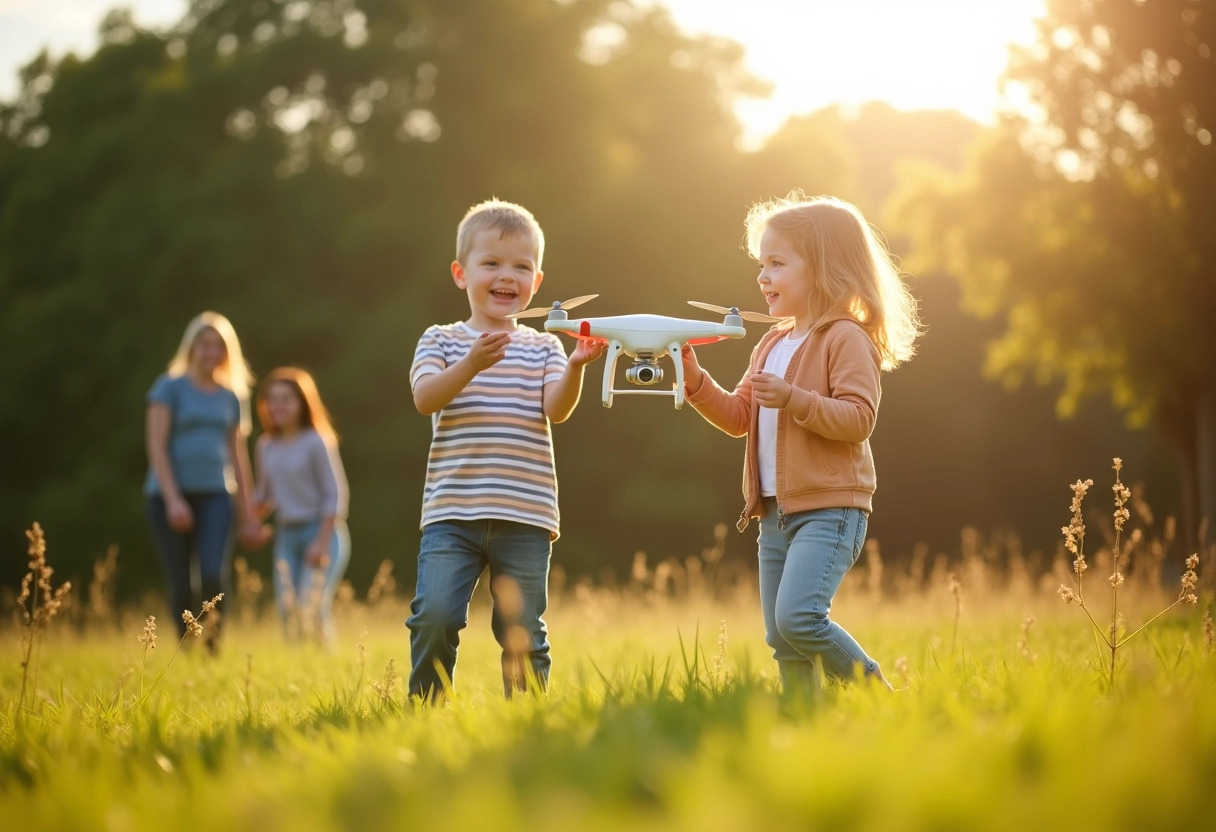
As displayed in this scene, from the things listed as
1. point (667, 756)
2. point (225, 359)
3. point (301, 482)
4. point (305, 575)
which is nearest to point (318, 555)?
point (305, 575)

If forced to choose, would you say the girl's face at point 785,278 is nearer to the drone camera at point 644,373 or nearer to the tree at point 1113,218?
the drone camera at point 644,373

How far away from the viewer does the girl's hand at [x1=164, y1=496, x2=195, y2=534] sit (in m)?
6.86

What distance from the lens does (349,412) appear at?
19484mm

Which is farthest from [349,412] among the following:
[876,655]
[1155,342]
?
[876,655]

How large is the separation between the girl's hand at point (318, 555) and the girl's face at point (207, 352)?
1.45m

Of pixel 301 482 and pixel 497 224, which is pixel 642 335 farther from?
pixel 301 482

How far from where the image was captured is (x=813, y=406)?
354 cm

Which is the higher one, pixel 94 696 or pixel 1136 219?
pixel 1136 219

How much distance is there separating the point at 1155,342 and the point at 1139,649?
851 cm

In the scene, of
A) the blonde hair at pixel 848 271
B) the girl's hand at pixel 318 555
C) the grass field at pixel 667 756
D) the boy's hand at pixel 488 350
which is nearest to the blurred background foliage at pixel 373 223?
the girl's hand at pixel 318 555

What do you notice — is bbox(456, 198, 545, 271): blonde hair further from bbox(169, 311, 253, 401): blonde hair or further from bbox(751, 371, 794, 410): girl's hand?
bbox(169, 311, 253, 401): blonde hair

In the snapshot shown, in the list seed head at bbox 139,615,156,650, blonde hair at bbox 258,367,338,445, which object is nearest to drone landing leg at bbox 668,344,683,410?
seed head at bbox 139,615,156,650

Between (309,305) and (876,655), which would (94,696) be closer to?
(876,655)

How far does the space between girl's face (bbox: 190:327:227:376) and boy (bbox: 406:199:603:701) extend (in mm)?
3701
